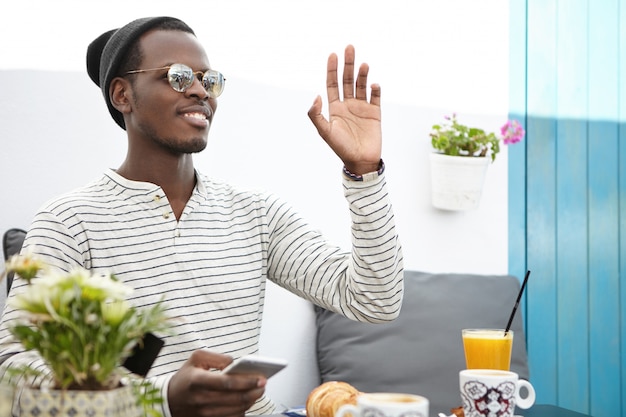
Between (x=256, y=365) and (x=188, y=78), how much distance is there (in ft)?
3.31

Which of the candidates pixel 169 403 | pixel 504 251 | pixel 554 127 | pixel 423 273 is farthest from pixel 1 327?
pixel 554 127

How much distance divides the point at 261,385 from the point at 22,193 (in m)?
1.45

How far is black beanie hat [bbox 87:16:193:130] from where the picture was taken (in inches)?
78.0

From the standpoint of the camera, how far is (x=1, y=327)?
1615mm

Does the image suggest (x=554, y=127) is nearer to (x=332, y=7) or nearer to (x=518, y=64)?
(x=518, y=64)

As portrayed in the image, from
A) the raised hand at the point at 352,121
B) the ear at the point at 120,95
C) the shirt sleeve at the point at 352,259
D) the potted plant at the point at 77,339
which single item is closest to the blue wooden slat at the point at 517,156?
the shirt sleeve at the point at 352,259

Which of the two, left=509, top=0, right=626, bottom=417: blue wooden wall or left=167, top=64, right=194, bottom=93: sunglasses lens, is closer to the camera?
left=167, top=64, right=194, bottom=93: sunglasses lens

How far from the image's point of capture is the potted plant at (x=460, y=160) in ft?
9.32

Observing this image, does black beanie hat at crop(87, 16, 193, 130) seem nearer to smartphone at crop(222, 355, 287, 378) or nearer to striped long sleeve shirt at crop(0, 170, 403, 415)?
striped long sleeve shirt at crop(0, 170, 403, 415)

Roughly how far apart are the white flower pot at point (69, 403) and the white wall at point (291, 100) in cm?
153

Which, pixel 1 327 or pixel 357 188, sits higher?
pixel 357 188

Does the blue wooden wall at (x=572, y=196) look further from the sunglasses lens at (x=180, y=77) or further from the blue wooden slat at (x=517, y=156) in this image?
the sunglasses lens at (x=180, y=77)

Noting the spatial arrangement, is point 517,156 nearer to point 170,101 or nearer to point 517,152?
point 517,152

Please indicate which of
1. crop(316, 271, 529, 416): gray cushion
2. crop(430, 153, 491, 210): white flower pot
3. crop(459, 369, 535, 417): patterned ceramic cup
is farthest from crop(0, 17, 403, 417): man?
crop(430, 153, 491, 210): white flower pot
